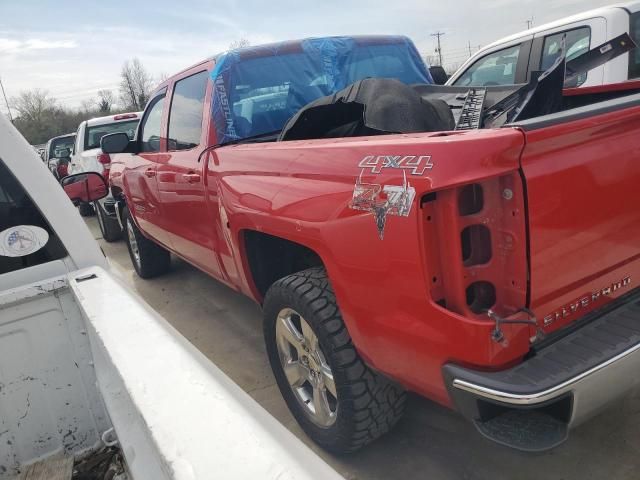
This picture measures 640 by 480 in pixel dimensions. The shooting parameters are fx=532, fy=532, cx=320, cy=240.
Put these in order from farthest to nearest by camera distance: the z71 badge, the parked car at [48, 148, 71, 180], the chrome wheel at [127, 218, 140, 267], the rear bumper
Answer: the parked car at [48, 148, 71, 180], the chrome wheel at [127, 218, 140, 267], the z71 badge, the rear bumper

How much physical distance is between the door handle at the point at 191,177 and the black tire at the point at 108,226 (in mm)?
4598

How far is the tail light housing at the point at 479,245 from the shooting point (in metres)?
1.64

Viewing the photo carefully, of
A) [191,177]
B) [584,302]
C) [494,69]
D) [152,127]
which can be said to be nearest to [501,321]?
[584,302]

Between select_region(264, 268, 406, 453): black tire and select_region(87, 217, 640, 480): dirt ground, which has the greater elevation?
select_region(264, 268, 406, 453): black tire

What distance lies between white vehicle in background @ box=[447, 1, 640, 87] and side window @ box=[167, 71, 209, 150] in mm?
2816

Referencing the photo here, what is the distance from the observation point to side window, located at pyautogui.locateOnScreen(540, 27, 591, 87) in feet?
16.4

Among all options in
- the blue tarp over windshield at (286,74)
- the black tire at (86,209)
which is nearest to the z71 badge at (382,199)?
the blue tarp over windshield at (286,74)

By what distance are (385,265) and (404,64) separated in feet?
9.06

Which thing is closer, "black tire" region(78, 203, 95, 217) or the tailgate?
the tailgate

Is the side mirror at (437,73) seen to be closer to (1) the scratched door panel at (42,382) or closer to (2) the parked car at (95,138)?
(1) the scratched door panel at (42,382)

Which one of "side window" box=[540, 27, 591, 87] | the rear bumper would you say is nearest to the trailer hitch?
the rear bumper

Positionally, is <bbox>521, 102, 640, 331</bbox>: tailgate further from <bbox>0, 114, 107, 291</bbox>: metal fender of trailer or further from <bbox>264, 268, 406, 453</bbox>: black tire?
<bbox>0, 114, 107, 291</bbox>: metal fender of trailer

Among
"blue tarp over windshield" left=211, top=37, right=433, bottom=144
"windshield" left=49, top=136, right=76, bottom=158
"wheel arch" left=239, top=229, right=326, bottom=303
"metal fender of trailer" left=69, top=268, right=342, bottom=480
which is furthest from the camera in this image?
"windshield" left=49, top=136, right=76, bottom=158

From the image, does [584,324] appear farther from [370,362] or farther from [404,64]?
[404,64]
